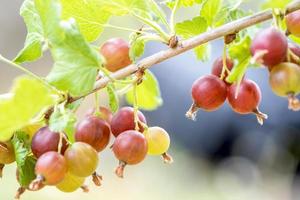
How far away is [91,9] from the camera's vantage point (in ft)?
1.83

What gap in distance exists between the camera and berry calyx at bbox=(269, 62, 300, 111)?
0.42 meters

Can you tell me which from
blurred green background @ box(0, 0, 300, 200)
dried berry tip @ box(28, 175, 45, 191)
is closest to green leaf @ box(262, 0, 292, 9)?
dried berry tip @ box(28, 175, 45, 191)

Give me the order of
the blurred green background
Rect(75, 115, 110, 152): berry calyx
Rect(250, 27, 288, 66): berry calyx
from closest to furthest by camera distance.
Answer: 1. Rect(250, 27, 288, 66): berry calyx
2. Rect(75, 115, 110, 152): berry calyx
3. the blurred green background

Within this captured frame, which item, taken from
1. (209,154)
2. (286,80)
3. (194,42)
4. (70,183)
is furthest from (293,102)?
(209,154)

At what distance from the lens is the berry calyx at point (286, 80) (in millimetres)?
417

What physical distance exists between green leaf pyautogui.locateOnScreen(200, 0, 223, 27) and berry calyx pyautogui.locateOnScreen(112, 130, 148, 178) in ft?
0.43

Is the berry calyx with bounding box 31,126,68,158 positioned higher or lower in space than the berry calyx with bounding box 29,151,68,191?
higher

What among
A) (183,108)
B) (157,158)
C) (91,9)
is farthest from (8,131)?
(157,158)

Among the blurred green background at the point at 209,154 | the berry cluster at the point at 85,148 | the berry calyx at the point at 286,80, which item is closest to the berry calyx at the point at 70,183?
the berry cluster at the point at 85,148

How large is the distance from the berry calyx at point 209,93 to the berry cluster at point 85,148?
52mm

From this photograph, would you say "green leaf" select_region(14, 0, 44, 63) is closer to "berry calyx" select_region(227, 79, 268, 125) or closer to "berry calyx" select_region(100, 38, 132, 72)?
"berry calyx" select_region(100, 38, 132, 72)

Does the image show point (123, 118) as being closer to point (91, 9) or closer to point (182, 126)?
point (91, 9)

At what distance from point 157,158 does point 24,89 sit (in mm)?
2571

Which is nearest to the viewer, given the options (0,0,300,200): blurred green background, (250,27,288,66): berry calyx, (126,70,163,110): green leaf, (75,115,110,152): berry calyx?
(250,27,288,66): berry calyx
